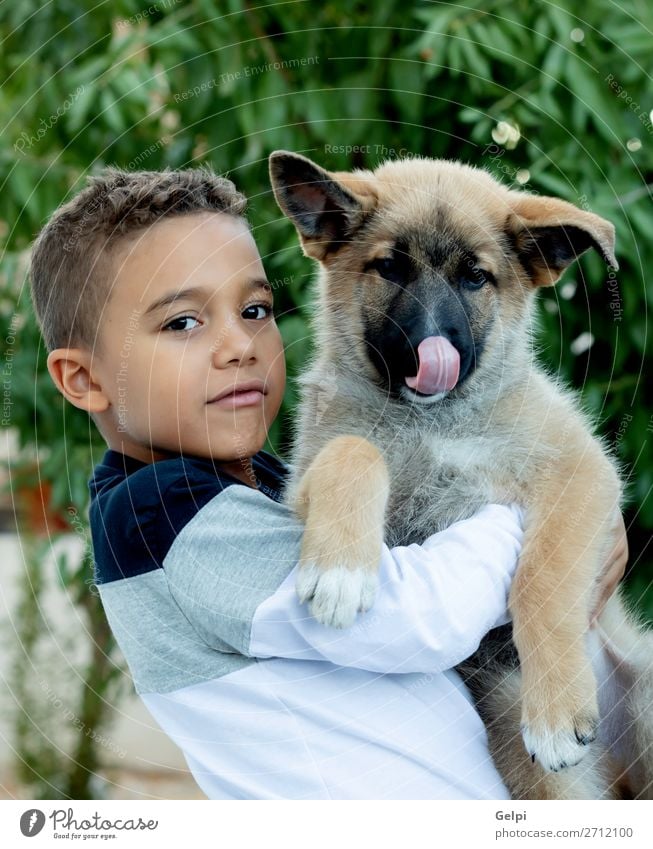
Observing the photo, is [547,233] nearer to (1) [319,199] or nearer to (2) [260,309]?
(1) [319,199]

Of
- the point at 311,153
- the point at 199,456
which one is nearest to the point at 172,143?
the point at 311,153

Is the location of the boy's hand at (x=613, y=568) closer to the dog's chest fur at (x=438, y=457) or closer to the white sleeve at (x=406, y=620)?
the dog's chest fur at (x=438, y=457)

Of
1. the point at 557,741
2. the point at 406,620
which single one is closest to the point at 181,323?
the point at 406,620

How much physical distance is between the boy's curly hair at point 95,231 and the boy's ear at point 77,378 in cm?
3

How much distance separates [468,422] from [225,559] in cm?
64

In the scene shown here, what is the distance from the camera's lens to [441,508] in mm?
1907

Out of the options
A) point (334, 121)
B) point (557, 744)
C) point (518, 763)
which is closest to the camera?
point (557, 744)

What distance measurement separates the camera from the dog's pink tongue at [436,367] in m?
1.80

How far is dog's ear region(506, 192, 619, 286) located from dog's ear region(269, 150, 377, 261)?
0.97ft

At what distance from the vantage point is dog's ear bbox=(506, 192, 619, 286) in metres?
1.84

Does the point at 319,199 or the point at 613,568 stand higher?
the point at 319,199

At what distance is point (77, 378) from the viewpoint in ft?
5.94

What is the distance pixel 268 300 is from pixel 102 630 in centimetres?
190

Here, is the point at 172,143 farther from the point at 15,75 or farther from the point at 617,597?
the point at 617,597
